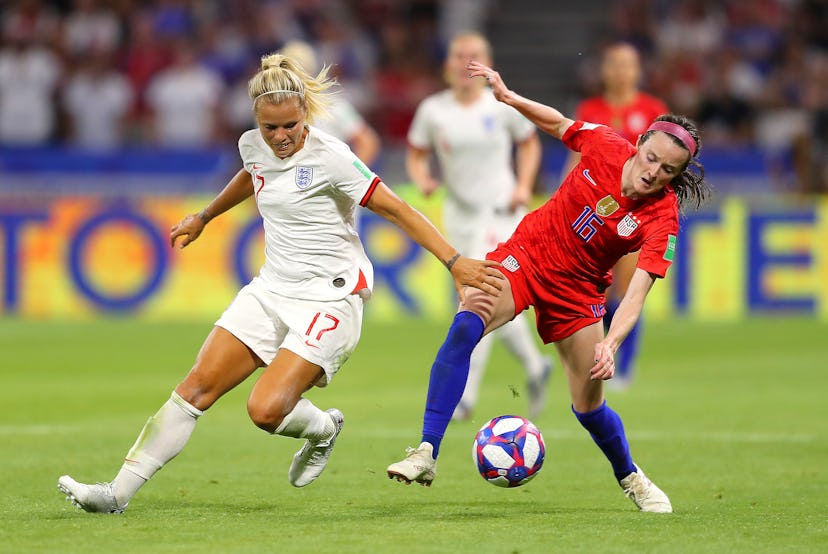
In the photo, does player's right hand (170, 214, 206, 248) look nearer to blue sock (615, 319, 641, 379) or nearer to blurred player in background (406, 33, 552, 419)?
blurred player in background (406, 33, 552, 419)

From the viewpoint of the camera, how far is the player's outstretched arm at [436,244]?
20.3 feet

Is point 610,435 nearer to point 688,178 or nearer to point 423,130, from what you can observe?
point 688,178

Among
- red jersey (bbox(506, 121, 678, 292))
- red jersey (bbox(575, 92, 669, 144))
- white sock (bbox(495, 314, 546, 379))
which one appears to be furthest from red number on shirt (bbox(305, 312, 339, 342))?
red jersey (bbox(575, 92, 669, 144))

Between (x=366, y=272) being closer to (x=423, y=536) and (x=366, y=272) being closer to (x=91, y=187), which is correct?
(x=423, y=536)

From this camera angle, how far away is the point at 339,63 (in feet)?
65.8

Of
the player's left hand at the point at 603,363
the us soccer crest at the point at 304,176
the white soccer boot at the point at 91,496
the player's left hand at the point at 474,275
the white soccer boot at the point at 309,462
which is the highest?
the us soccer crest at the point at 304,176

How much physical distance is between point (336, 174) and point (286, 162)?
235mm

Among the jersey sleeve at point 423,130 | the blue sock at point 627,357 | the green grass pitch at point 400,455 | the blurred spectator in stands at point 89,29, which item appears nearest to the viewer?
the green grass pitch at point 400,455

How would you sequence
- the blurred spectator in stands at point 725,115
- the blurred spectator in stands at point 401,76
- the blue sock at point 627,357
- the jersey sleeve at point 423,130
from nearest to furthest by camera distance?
the jersey sleeve at point 423,130, the blue sock at point 627,357, the blurred spectator in stands at point 725,115, the blurred spectator in stands at point 401,76

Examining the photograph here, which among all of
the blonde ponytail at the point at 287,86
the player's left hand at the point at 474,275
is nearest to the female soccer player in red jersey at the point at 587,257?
the player's left hand at the point at 474,275

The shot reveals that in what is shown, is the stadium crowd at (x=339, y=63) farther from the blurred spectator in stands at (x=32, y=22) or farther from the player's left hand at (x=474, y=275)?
the player's left hand at (x=474, y=275)

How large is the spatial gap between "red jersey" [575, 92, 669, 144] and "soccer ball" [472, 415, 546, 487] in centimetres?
526

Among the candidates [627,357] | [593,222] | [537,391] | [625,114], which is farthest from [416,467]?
[625,114]

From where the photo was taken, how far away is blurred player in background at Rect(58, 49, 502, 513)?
20.4ft
